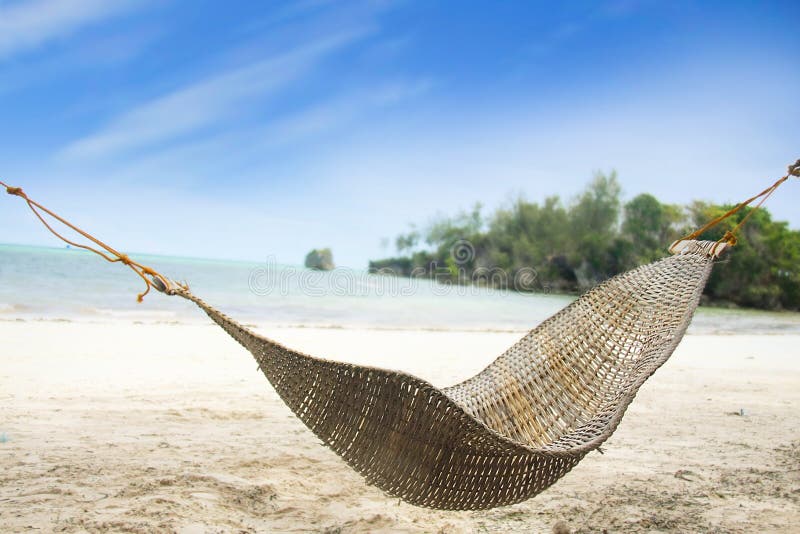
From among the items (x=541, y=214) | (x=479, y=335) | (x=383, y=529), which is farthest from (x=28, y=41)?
(x=541, y=214)

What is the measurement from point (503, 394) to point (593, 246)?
25.5 meters

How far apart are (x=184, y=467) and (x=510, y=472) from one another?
54.1 inches

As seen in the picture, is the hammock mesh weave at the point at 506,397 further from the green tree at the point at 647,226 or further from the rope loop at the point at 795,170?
the green tree at the point at 647,226

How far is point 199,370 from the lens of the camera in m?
4.11

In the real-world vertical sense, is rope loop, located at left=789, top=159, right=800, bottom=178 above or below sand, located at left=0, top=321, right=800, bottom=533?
above

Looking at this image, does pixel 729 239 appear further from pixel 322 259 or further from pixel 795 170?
pixel 322 259

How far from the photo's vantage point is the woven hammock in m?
1.29

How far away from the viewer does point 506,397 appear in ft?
6.63

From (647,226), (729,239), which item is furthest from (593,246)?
(729,239)

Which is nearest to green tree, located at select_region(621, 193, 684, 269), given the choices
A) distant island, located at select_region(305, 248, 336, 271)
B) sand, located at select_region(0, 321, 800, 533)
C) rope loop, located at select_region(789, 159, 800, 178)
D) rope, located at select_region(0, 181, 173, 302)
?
sand, located at select_region(0, 321, 800, 533)

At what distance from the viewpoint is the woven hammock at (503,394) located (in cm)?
129

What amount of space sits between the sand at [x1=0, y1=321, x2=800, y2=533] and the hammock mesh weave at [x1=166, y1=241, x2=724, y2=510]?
13.4 inches

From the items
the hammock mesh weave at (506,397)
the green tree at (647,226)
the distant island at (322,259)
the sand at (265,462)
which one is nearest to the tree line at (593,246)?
the green tree at (647,226)

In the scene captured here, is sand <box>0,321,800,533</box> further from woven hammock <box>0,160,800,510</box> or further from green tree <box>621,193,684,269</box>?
green tree <box>621,193,684,269</box>
